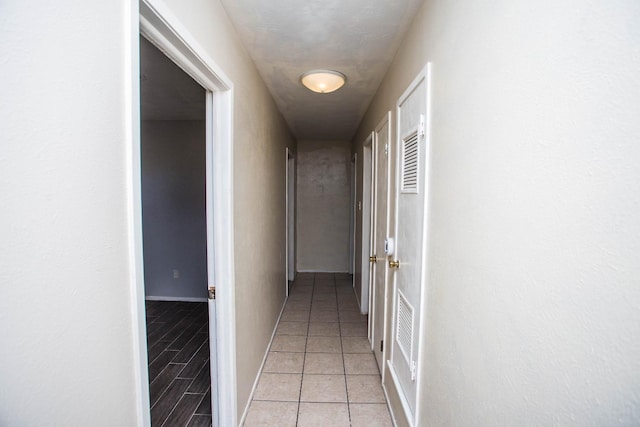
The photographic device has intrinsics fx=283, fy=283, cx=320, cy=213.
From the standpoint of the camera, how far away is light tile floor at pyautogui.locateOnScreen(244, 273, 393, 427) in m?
1.81

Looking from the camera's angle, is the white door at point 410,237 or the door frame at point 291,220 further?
the door frame at point 291,220

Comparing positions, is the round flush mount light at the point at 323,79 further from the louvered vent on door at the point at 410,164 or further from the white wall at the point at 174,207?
the white wall at the point at 174,207

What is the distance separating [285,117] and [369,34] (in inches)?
75.8

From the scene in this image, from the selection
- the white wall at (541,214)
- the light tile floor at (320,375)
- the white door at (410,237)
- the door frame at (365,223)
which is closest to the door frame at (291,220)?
the light tile floor at (320,375)

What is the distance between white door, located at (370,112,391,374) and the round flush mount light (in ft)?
1.47

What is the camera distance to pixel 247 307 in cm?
184

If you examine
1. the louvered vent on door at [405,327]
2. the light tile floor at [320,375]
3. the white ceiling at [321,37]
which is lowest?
Result: the light tile floor at [320,375]

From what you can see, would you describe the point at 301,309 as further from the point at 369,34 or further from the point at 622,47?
the point at 622,47

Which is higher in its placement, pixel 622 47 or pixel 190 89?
pixel 190 89

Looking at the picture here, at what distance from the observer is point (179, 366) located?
7.60 feet

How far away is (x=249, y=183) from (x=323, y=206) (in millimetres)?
3118

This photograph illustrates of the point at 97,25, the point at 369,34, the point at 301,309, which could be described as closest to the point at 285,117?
the point at 369,34

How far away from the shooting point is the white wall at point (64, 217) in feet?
1.53

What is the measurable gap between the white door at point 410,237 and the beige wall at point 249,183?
0.94m
